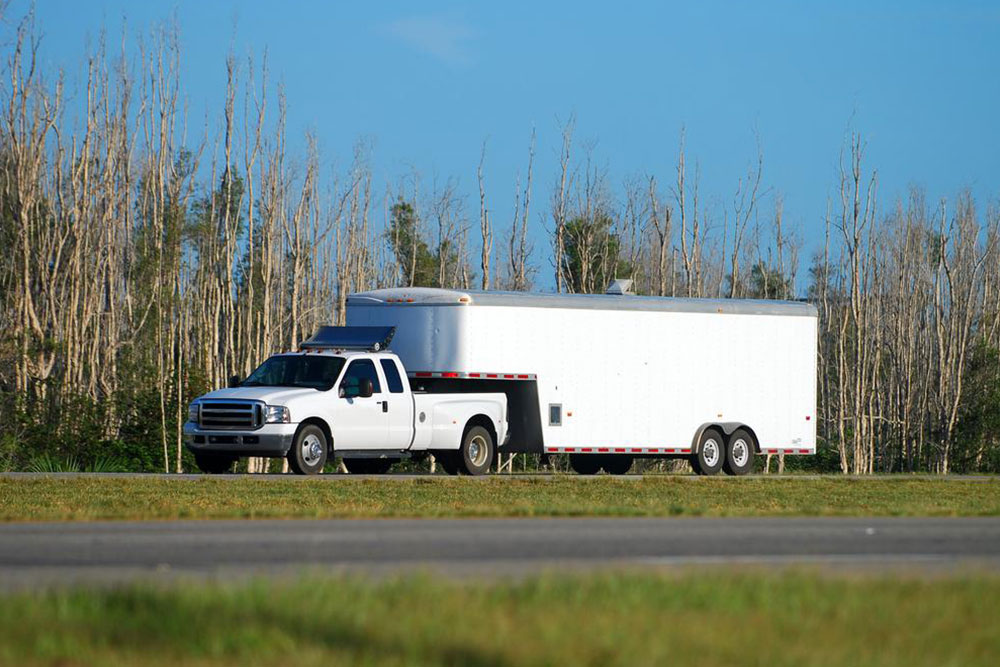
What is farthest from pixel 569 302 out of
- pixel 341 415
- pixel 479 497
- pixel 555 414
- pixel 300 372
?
pixel 479 497

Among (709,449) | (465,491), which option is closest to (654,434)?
(709,449)

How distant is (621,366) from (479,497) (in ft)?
28.7

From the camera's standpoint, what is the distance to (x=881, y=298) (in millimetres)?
63031

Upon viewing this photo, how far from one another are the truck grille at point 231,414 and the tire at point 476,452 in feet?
13.3

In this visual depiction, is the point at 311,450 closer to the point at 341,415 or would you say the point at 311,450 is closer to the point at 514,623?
the point at 341,415

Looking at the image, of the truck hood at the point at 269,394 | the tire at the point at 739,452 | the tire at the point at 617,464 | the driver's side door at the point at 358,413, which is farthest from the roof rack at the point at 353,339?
the tire at the point at 739,452

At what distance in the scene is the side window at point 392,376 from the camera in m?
27.8

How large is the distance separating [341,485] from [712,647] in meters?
17.3

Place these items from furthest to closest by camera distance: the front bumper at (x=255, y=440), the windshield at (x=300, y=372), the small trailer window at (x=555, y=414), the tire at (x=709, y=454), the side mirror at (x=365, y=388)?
the tire at (x=709, y=454)
the small trailer window at (x=555, y=414)
the windshield at (x=300, y=372)
the side mirror at (x=365, y=388)
the front bumper at (x=255, y=440)

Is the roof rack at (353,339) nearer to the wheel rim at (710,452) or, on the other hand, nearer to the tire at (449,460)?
the tire at (449,460)

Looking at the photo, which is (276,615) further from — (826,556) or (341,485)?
(341,485)

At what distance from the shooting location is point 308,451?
26.8 meters

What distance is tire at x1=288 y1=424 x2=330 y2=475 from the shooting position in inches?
1043

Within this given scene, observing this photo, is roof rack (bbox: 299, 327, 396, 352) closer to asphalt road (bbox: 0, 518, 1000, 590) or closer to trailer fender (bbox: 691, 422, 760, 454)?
trailer fender (bbox: 691, 422, 760, 454)
